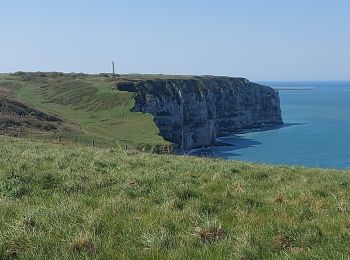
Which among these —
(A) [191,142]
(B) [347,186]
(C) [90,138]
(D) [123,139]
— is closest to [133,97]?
(A) [191,142]

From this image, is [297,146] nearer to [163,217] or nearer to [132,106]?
[132,106]

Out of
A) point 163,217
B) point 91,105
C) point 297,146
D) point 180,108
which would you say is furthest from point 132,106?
point 163,217

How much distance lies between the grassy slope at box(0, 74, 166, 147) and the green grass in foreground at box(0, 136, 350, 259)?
66.2 meters

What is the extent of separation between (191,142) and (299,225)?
14480 centimetres

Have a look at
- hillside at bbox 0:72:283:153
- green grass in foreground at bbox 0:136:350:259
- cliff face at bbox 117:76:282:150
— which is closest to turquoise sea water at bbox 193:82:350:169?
cliff face at bbox 117:76:282:150

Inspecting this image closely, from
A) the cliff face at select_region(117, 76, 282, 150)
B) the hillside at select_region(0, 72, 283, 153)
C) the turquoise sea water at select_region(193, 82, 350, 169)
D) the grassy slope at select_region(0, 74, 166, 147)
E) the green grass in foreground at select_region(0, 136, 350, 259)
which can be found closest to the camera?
the green grass in foreground at select_region(0, 136, 350, 259)

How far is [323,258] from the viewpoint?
236 inches

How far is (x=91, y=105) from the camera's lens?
133 metres

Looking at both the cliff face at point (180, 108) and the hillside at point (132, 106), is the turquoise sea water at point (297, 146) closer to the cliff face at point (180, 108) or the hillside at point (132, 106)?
the cliff face at point (180, 108)

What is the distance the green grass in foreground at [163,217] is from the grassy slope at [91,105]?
2605 inches

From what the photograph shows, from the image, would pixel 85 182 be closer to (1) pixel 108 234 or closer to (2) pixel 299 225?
(1) pixel 108 234

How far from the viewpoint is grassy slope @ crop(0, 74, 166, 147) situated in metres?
98.4

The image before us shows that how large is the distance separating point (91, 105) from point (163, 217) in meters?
127

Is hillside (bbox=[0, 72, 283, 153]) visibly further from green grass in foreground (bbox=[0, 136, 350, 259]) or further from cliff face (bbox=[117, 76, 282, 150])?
green grass in foreground (bbox=[0, 136, 350, 259])
